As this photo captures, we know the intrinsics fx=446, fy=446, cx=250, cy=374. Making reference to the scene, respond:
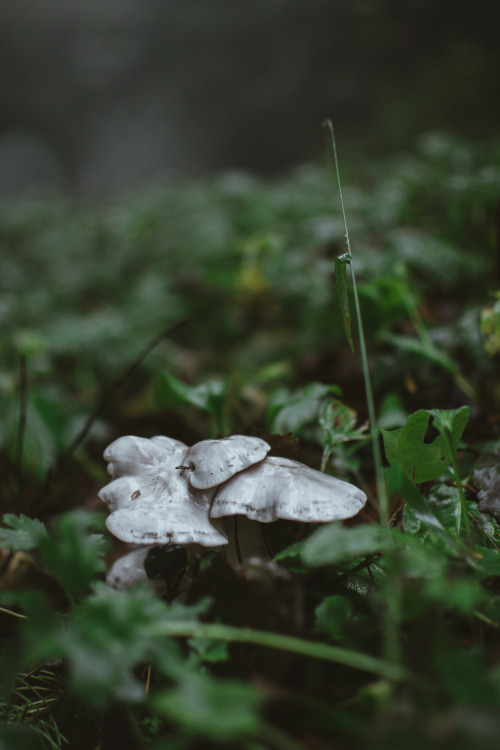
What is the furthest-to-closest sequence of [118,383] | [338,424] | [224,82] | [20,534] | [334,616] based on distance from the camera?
1. [224,82]
2. [118,383]
3. [338,424]
4. [20,534]
5. [334,616]

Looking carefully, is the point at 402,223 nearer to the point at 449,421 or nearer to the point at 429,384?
the point at 429,384

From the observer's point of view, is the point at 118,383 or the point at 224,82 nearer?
the point at 118,383

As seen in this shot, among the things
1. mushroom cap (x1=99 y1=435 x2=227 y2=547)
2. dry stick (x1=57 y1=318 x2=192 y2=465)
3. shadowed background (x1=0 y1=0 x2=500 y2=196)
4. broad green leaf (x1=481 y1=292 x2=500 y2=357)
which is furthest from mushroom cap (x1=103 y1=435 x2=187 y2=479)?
shadowed background (x1=0 y1=0 x2=500 y2=196)

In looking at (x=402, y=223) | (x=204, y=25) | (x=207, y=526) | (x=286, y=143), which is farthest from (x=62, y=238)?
(x=286, y=143)

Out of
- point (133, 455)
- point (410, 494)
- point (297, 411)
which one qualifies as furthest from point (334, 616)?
point (297, 411)

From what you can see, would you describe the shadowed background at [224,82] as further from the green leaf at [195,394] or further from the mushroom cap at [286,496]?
the mushroom cap at [286,496]

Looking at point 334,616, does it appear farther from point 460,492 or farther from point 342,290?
point 342,290

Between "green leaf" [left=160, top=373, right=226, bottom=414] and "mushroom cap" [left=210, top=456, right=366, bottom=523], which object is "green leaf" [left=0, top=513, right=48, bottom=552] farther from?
"green leaf" [left=160, top=373, right=226, bottom=414]
